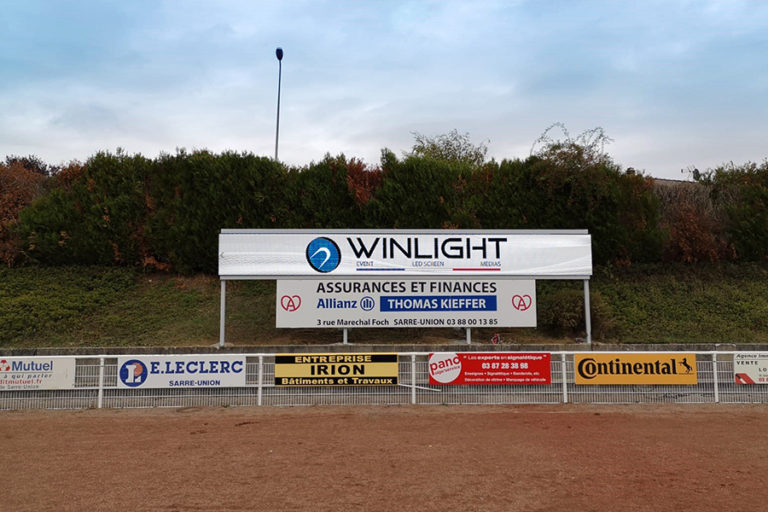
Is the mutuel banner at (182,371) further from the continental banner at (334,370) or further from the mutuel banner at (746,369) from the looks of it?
the mutuel banner at (746,369)

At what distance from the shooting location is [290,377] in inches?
442

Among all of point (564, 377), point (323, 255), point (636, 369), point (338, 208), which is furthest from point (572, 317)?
point (338, 208)

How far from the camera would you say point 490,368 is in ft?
37.3

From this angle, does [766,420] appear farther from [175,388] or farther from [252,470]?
[175,388]

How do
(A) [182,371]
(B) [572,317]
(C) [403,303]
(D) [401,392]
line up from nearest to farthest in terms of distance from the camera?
(A) [182,371] < (D) [401,392] < (C) [403,303] < (B) [572,317]

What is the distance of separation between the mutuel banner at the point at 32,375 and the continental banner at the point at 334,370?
14.8 feet

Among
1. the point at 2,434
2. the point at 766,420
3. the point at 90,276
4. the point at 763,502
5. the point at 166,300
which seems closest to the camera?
the point at 763,502

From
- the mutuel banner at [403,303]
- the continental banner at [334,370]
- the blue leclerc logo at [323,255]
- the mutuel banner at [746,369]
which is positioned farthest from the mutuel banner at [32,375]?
the mutuel banner at [746,369]

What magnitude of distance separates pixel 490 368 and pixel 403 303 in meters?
4.60

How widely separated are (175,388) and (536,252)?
1075 cm

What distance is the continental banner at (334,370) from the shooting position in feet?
36.8

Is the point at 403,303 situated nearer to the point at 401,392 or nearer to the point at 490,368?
the point at 401,392

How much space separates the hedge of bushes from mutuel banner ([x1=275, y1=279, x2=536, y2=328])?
15.2 feet

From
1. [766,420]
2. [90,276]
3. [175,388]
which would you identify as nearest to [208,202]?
[90,276]
